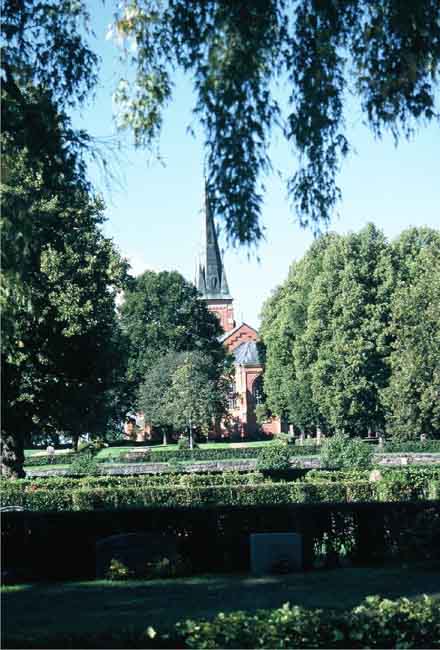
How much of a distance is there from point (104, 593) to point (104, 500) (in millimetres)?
10720

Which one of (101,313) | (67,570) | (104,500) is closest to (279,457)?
(101,313)

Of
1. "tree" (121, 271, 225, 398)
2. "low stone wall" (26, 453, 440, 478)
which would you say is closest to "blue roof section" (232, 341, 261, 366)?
"tree" (121, 271, 225, 398)

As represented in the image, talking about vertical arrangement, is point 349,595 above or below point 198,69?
below

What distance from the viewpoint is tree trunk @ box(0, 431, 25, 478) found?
3173 centimetres

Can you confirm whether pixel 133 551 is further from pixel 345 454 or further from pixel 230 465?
pixel 230 465

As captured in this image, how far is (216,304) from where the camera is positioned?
Answer: 382 feet

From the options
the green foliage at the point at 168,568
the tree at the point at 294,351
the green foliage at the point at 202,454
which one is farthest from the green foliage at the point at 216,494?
the tree at the point at 294,351

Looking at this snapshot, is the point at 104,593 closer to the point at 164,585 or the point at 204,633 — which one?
the point at 164,585

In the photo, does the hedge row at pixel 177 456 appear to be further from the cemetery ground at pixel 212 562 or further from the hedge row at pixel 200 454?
the cemetery ground at pixel 212 562

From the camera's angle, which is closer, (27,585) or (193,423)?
(27,585)

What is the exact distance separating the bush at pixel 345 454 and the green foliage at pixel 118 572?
23.3m

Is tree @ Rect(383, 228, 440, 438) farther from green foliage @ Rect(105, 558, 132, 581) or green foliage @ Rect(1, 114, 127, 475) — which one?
green foliage @ Rect(105, 558, 132, 581)

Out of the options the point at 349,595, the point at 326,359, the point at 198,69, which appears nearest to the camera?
the point at 198,69

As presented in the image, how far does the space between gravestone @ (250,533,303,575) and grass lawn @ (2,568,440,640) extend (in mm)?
403
